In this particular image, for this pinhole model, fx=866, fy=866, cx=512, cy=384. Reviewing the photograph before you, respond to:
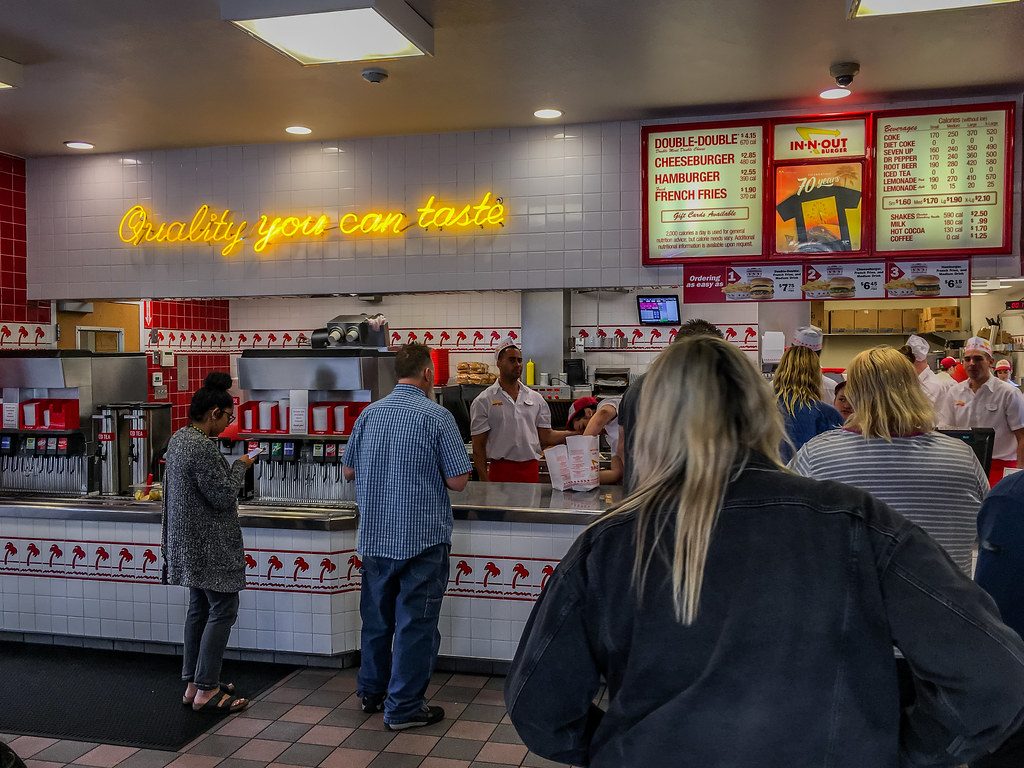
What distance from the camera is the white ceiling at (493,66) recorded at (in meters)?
3.86

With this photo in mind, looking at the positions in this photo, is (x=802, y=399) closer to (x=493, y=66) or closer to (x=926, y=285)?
(x=926, y=285)

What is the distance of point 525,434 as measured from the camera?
19.7 ft

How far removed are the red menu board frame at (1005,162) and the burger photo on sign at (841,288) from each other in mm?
254

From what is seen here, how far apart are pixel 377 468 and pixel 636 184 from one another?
2.74 metres

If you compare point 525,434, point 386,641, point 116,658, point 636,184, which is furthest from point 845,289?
point 116,658

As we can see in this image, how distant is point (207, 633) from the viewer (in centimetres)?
411

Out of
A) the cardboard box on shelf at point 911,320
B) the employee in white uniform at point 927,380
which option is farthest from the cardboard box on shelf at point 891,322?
the employee in white uniform at point 927,380

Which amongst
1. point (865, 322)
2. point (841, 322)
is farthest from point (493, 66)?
point (865, 322)

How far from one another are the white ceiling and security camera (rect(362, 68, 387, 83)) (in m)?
0.07

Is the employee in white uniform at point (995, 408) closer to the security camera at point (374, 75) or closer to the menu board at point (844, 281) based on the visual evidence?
the menu board at point (844, 281)

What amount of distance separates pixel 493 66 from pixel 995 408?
13.8ft

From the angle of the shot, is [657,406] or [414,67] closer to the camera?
[657,406]

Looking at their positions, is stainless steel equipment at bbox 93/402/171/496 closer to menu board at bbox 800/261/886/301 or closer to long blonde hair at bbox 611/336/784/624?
menu board at bbox 800/261/886/301

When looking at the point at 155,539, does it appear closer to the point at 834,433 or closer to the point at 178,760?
the point at 178,760
